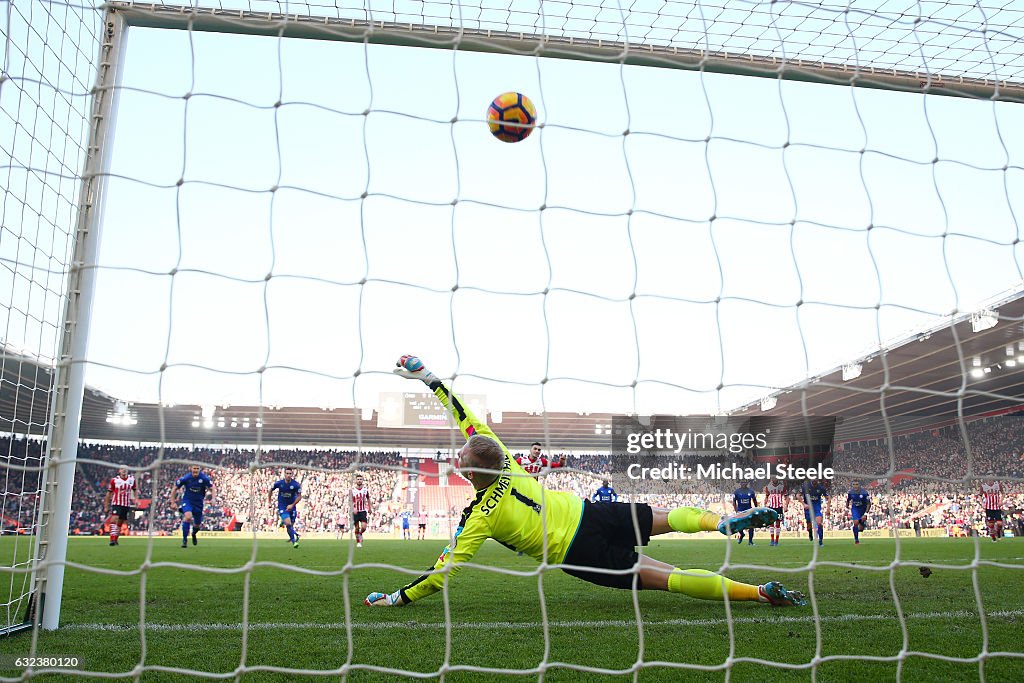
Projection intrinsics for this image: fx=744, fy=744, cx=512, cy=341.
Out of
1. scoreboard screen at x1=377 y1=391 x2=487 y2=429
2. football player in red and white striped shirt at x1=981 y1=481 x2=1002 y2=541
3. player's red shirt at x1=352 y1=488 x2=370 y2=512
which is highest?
scoreboard screen at x1=377 y1=391 x2=487 y2=429

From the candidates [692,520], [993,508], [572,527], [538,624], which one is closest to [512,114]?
[572,527]

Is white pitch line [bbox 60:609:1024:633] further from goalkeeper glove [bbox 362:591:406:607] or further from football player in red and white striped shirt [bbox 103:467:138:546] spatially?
football player in red and white striped shirt [bbox 103:467:138:546]

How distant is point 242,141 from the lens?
3.28 metres

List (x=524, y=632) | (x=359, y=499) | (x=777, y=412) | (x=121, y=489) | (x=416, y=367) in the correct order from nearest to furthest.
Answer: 1. (x=524, y=632)
2. (x=416, y=367)
3. (x=121, y=489)
4. (x=359, y=499)
5. (x=777, y=412)

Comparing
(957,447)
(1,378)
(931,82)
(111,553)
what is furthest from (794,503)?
(1,378)

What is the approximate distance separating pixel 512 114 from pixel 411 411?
102 feet

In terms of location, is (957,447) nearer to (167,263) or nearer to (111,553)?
(111,553)

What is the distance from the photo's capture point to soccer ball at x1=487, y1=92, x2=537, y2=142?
4.02 metres

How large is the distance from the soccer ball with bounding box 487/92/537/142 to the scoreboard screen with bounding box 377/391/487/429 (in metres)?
29.0

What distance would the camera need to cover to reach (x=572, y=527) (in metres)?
4.67
